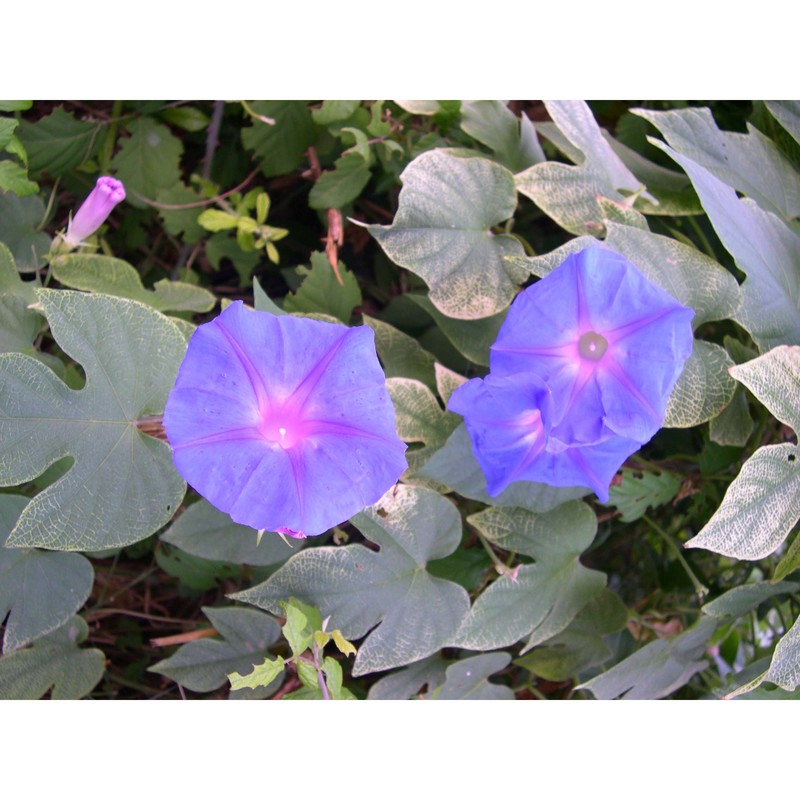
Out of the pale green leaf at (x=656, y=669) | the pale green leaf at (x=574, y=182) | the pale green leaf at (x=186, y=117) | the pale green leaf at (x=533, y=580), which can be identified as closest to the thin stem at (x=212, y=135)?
the pale green leaf at (x=186, y=117)

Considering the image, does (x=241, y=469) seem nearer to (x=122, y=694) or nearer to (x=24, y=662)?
(x=24, y=662)

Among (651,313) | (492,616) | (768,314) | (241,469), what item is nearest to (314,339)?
(241,469)

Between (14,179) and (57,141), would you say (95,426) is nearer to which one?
(14,179)

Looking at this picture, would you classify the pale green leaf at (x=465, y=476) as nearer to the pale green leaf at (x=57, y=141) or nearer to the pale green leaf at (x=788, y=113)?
the pale green leaf at (x=788, y=113)

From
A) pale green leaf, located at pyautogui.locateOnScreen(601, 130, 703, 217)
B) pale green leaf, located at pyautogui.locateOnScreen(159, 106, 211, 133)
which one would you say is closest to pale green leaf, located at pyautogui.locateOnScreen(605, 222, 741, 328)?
pale green leaf, located at pyautogui.locateOnScreen(601, 130, 703, 217)

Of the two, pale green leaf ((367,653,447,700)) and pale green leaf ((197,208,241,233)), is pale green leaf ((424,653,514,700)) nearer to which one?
pale green leaf ((367,653,447,700))

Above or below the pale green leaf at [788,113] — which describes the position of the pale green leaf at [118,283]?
above
